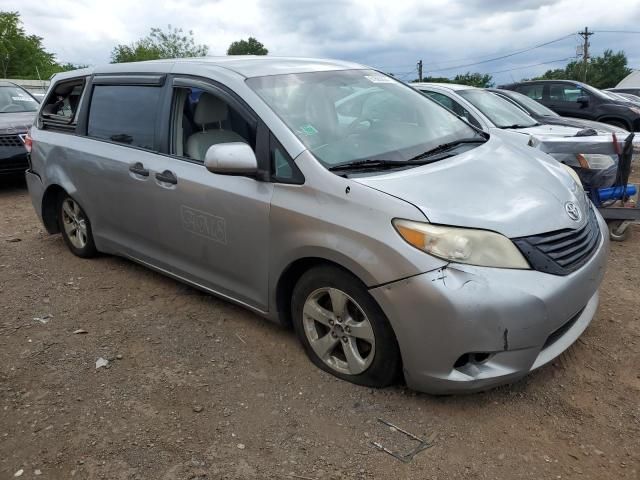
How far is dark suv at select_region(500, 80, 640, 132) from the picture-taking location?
438 inches

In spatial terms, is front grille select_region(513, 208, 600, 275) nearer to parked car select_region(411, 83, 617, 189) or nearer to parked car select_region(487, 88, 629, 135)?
parked car select_region(411, 83, 617, 189)

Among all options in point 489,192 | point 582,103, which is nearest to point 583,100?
point 582,103

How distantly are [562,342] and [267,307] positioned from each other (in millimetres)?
1618

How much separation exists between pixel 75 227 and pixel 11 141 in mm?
3975

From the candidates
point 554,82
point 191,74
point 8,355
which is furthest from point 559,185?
point 554,82

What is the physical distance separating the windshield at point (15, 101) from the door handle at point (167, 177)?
6.55 metres

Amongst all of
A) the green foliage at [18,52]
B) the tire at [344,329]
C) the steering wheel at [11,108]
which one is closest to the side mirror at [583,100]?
the tire at [344,329]

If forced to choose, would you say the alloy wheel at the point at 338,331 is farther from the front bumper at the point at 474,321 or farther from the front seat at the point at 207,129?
the front seat at the point at 207,129

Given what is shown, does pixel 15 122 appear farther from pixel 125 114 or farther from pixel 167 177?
pixel 167 177

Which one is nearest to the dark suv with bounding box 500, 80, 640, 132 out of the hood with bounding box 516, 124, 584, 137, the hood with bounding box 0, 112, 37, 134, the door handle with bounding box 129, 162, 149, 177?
the hood with bounding box 516, 124, 584, 137

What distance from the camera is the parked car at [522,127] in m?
4.96

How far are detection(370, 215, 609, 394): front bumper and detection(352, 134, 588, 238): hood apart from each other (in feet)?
0.84

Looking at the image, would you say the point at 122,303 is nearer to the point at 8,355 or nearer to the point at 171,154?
the point at 8,355

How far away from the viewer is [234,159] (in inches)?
114
